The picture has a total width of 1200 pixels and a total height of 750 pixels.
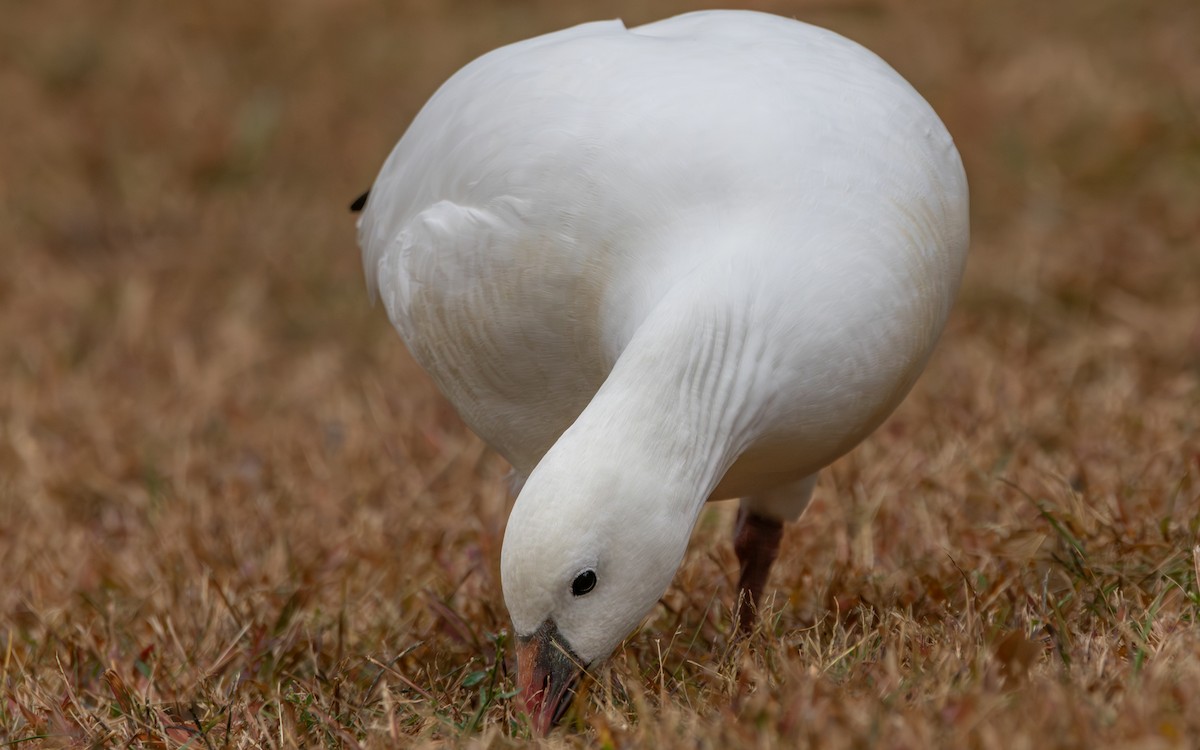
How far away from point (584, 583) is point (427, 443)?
2.53 meters

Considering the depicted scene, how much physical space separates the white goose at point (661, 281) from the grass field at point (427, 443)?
32cm

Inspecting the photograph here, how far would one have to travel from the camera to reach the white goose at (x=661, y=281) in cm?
264

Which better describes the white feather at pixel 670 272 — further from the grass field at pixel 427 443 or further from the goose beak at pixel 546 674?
the grass field at pixel 427 443

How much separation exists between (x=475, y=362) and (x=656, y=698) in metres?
0.83

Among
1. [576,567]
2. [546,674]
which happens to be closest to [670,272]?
[576,567]

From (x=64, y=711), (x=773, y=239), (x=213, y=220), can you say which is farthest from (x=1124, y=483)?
(x=213, y=220)

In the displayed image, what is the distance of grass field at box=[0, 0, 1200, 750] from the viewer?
285cm

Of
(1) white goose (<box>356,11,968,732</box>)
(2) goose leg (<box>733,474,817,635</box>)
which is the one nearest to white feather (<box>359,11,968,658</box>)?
(1) white goose (<box>356,11,968,732</box>)

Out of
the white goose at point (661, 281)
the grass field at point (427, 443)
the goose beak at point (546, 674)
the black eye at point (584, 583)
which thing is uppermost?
the white goose at point (661, 281)

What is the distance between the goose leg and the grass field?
11cm

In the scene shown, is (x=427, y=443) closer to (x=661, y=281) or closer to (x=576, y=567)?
(x=661, y=281)

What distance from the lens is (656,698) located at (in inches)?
114

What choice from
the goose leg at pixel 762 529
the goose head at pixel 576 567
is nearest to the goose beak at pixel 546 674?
the goose head at pixel 576 567

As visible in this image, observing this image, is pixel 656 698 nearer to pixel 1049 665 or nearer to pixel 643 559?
pixel 643 559
